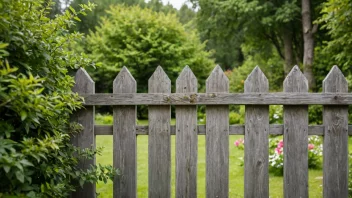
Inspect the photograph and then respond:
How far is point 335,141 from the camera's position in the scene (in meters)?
3.02

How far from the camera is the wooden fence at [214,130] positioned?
299 centimetres

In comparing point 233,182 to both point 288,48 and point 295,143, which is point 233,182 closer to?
point 295,143

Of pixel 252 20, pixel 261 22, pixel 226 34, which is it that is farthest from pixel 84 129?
pixel 226 34

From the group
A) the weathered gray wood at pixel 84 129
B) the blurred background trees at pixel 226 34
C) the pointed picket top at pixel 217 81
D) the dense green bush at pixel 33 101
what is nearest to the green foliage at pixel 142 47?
the blurred background trees at pixel 226 34

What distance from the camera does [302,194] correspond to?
306 centimetres

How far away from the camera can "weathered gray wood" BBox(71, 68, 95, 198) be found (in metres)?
3.03

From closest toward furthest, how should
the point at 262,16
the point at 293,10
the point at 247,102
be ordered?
the point at 247,102 → the point at 293,10 → the point at 262,16

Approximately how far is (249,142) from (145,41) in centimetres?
1212

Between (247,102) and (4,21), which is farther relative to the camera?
(247,102)

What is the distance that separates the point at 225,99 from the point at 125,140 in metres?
0.94

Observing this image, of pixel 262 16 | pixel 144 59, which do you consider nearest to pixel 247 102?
pixel 144 59

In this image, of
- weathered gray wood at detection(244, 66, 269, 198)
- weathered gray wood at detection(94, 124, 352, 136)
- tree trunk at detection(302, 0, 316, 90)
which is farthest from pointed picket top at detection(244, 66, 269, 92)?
tree trunk at detection(302, 0, 316, 90)

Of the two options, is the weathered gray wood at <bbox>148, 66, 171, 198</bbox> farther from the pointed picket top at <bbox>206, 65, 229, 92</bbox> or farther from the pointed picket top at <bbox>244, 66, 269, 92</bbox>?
the pointed picket top at <bbox>244, 66, 269, 92</bbox>

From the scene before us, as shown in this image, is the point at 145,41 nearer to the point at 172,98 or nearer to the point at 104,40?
the point at 104,40
